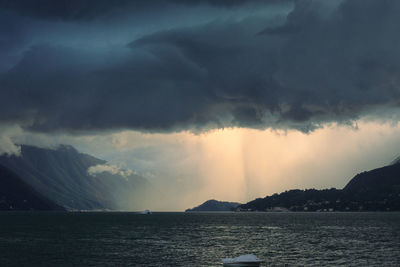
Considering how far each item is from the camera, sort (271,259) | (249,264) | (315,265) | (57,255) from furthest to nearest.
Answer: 1. (57,255)
2. (271,259)
3. (315,265)
4. (249,264)

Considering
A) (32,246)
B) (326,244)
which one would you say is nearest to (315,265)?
(326,244)

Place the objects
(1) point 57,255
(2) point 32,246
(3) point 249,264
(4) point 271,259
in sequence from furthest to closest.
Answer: (2) point 32,246, (1) point 57,255, (4) point 271,259, (3) point 249,264

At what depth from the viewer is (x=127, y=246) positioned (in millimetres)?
129625

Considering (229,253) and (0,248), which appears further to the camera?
(0,248)

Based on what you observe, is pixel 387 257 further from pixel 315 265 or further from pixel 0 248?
pixel 0 248

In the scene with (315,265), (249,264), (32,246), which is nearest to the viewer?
(249,264)

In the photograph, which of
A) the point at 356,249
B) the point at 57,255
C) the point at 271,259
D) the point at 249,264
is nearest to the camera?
the point at 249,264

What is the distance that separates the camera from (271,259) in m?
99.6

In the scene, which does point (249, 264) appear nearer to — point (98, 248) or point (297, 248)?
point (297, 248)

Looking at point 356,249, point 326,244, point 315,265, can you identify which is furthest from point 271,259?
point 326,244

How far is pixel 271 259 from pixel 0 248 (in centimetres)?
7256

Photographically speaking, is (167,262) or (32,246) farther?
(32,246)

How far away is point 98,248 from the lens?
406 ft

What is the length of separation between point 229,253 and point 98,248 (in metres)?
37.1
